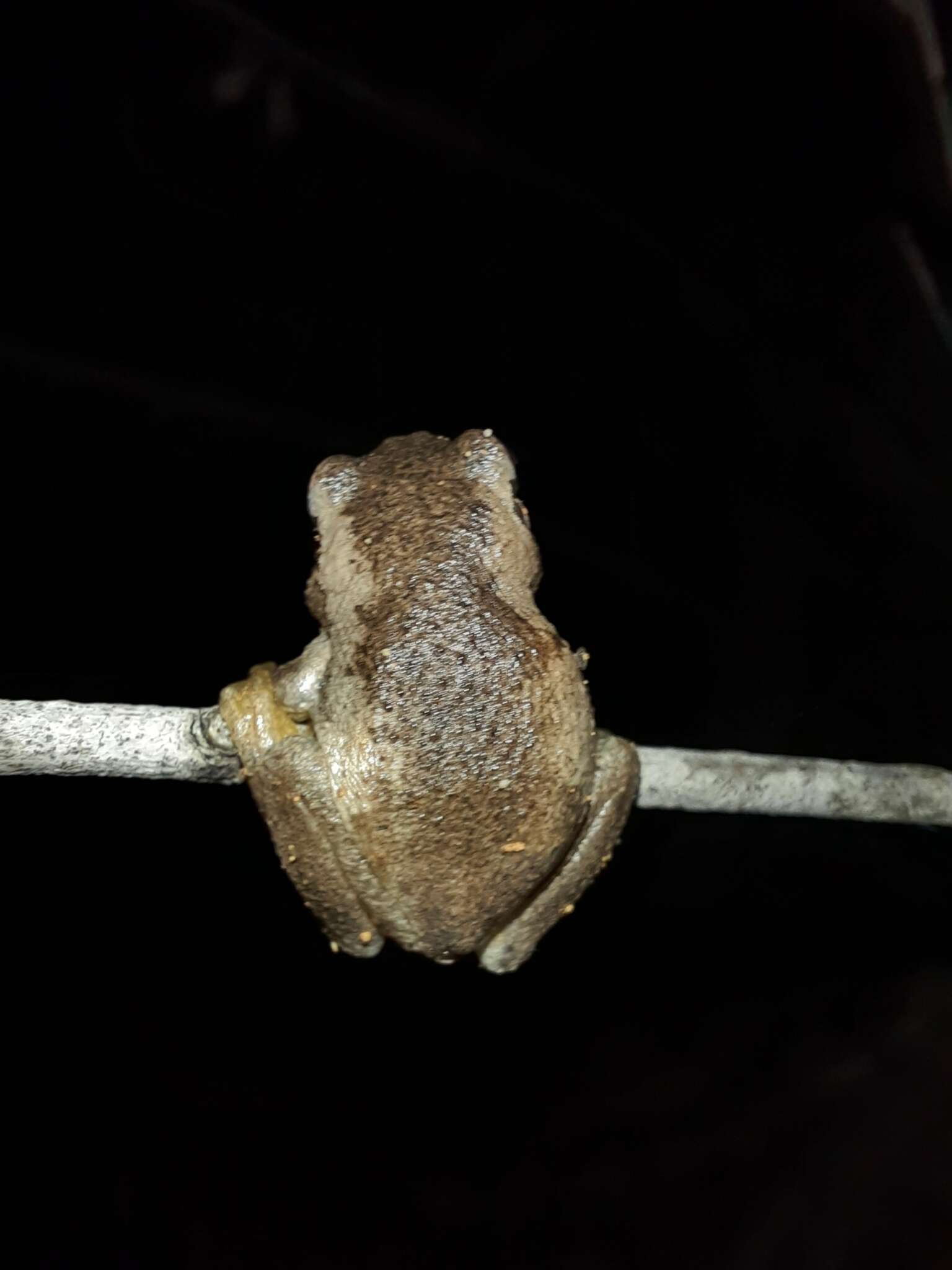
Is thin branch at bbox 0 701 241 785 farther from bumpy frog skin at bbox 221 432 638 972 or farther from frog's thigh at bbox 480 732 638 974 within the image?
frog's thigh at bbox 480 732 638 974

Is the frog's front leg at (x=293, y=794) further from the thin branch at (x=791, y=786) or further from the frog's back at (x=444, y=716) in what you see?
the thin branch at (x=791, y=786)

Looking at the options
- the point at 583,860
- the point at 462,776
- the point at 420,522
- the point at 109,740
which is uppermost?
the point at 420,522

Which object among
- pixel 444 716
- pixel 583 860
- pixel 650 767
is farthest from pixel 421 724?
pixel 650 767

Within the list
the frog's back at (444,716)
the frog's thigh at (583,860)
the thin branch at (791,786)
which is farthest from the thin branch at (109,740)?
the thin branch at (791,786)

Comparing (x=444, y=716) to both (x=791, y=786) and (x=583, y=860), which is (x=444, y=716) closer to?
(x=583, y=860)

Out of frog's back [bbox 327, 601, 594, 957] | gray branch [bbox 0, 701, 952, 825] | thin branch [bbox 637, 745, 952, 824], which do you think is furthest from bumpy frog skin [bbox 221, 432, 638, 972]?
thin branch [bbox 637, 745, 952, 824]

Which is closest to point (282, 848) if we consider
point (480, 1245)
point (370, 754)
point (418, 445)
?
point (370, 754)

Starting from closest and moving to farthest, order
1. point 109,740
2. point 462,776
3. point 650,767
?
point 462,776
point 109,740
point 650,767
